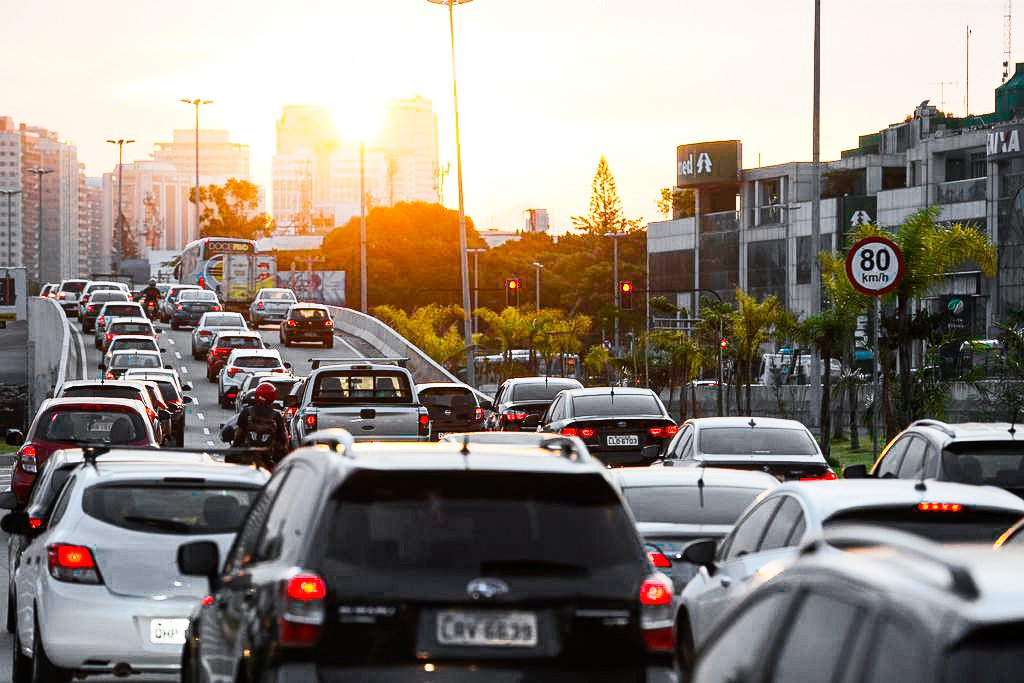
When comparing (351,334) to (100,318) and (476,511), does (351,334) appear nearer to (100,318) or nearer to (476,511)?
(100,318)

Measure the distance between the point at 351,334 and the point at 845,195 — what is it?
29.1 m

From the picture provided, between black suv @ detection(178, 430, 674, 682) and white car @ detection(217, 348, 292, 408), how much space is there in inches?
1848

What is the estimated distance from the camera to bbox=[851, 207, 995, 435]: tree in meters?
31.7

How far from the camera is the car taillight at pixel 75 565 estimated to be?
10516 millimetres

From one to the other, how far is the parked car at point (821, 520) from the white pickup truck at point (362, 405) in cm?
1519

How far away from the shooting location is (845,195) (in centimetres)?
10262

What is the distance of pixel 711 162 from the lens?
10850 cm

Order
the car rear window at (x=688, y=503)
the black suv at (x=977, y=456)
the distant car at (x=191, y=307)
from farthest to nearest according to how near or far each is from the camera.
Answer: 1. the distant car at (x=191, y=307)
2. the black suv at (x=977, y=456)
3. the car rear window at (x=688, y=503)

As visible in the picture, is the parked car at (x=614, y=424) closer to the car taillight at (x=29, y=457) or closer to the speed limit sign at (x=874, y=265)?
the speed limit sign at (x=874, y=265)

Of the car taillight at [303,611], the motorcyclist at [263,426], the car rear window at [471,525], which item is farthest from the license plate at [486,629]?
the motorcyclist at [263,426]

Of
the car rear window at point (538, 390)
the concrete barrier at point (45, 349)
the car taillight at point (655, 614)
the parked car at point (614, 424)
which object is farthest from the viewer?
the concrete barrier at point (45, 349)

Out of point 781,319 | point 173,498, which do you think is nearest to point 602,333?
point 781,319

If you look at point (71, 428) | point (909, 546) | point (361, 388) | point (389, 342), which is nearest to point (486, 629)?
point (909, 546)

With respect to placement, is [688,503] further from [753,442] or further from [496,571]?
[753,442]
